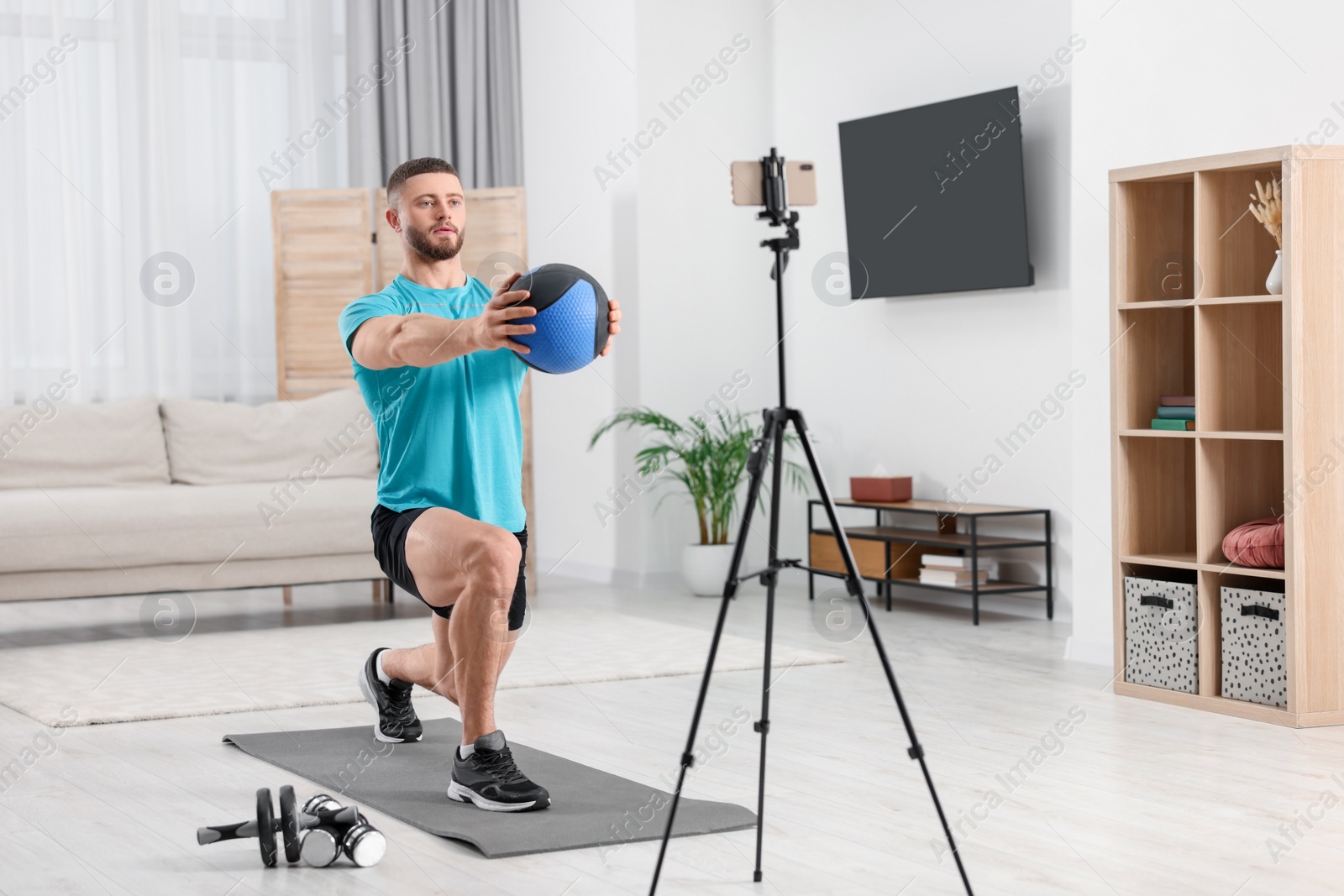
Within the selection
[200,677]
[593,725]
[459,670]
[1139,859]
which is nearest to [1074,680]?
[593,725]

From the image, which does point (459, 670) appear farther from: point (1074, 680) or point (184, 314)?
point (184, 314)

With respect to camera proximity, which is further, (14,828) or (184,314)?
(184,314)

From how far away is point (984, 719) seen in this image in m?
3.79

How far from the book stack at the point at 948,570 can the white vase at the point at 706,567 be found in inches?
39.2

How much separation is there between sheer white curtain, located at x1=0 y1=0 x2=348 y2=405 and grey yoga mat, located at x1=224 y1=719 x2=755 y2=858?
377 centimetres

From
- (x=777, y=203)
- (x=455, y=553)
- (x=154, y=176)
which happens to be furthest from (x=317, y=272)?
(x=777, y=203)

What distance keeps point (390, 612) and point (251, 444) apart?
902 millimetres

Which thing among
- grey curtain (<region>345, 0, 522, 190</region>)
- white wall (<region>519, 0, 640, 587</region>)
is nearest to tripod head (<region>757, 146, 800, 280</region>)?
white wall (<region>519, 0, 640, 587</region>)

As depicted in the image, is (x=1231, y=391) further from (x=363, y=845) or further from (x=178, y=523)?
(x=178, y=523)

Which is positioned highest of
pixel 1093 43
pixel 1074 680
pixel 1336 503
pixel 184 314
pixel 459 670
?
pixel 1093 43

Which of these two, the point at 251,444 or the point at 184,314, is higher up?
the point at 184,314

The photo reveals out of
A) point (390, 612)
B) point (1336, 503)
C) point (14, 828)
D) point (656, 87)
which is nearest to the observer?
point (14, 828)

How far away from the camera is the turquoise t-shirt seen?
2.96 meters

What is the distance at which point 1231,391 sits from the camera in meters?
3.98
